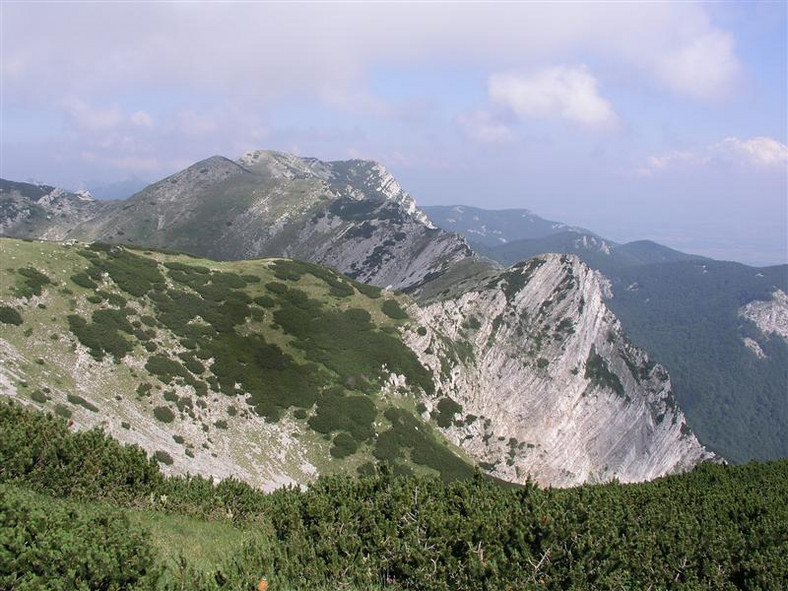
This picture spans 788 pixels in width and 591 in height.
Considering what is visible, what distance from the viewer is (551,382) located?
309ft

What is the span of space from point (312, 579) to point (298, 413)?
1697 inches

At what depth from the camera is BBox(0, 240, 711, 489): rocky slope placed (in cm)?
4225

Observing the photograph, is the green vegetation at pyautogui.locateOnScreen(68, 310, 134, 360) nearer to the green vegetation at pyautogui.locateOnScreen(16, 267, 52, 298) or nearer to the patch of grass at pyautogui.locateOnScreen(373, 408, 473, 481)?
the green vegetation at pyautogui.locateOnScreen(16, 267, 52, 298)

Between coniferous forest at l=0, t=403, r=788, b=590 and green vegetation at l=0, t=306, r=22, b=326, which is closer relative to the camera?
coniferous forest at l=0, t=403, r=788, b=590

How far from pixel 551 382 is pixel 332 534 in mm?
87586

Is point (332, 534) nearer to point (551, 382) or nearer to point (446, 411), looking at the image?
point (446, 411)

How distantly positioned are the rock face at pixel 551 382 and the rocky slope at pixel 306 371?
386 mm

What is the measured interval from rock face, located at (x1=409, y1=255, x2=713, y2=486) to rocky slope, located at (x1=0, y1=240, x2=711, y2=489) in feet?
1.27

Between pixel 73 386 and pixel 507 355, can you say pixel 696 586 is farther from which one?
pixel 507 355

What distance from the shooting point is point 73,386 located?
38812mm

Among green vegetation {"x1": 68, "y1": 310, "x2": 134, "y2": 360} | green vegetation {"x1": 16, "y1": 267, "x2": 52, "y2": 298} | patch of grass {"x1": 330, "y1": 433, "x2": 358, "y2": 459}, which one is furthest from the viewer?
patch of grass {"x1": 330, "y1": 433, "x2": 358, "y2": 459}

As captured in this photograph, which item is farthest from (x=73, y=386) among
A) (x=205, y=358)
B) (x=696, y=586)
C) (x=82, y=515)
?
(x=696, y=586)

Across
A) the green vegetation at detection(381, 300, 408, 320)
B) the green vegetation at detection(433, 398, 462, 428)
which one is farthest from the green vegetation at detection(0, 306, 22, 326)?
the green vegetation at detection(381, 300, 408, 320)

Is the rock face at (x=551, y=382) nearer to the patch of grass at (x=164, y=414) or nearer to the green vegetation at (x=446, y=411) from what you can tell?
the green vegetation at (x=446, y=411)
